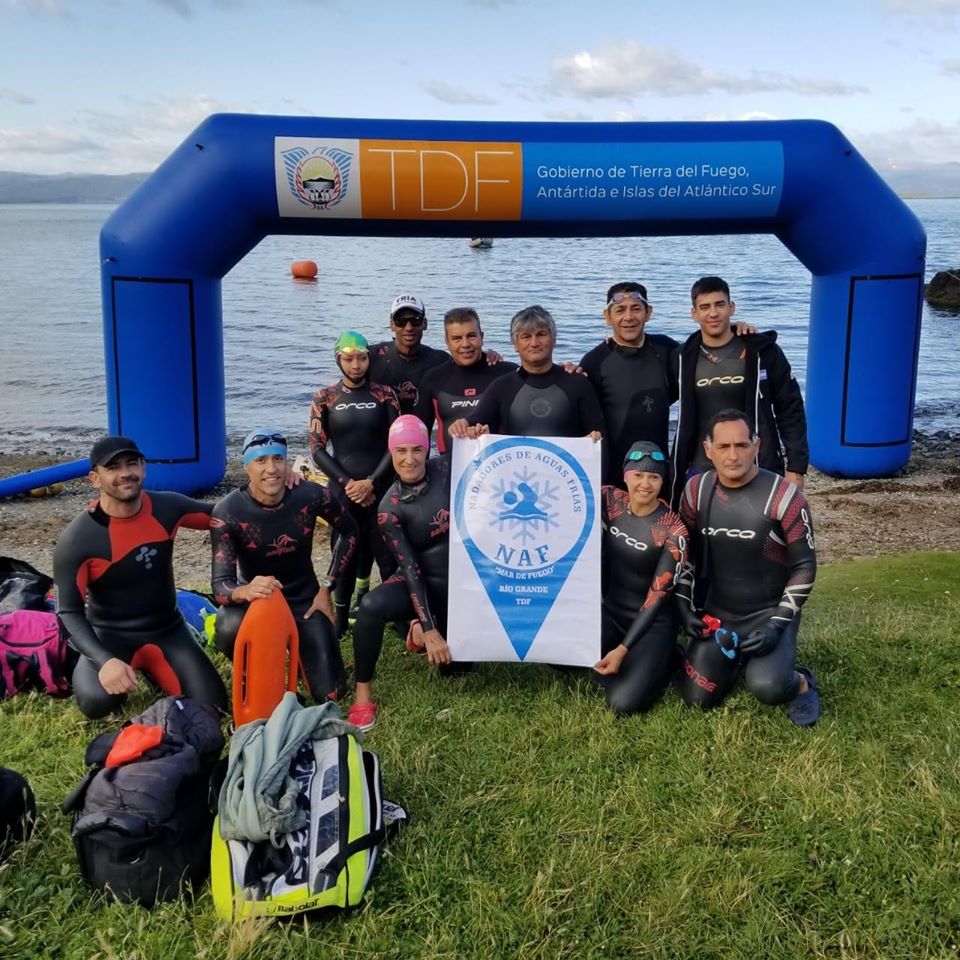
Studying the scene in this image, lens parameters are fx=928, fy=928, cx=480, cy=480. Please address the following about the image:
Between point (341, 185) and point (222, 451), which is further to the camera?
point (222, 451)

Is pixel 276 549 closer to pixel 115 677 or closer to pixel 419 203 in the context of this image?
pixel 115 677

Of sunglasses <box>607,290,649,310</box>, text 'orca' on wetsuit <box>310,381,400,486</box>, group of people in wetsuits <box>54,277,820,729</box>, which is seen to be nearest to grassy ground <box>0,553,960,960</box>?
group of people in wetsuits <box>54,277,820,729</box>

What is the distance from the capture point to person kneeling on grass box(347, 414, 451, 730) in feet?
18.3

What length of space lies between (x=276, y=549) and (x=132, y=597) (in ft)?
2.99

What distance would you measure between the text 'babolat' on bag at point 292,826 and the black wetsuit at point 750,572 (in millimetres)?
2198

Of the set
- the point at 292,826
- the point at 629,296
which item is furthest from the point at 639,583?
the point at 292,826

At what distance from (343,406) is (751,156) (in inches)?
227

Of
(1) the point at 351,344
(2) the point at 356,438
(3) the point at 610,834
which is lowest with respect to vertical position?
(3) the point at 610,834

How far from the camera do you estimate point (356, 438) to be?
6.85 m

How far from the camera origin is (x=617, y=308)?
6.29 m

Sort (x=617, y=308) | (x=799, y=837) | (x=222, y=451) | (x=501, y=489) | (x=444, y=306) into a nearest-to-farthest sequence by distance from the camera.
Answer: (x=799, y=837)
(x=501, y=489)
(x=617, y=308)
(x=222, y=451)
(x=444, y=306)

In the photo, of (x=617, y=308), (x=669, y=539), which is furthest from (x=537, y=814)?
(x=617, y=308)

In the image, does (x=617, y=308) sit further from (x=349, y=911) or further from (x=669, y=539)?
(x=349, y=911)

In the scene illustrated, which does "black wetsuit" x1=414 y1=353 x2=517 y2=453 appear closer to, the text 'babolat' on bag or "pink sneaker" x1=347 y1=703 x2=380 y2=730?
"pink sneaker" x1=347 y1=703 x2=380 y2=730
